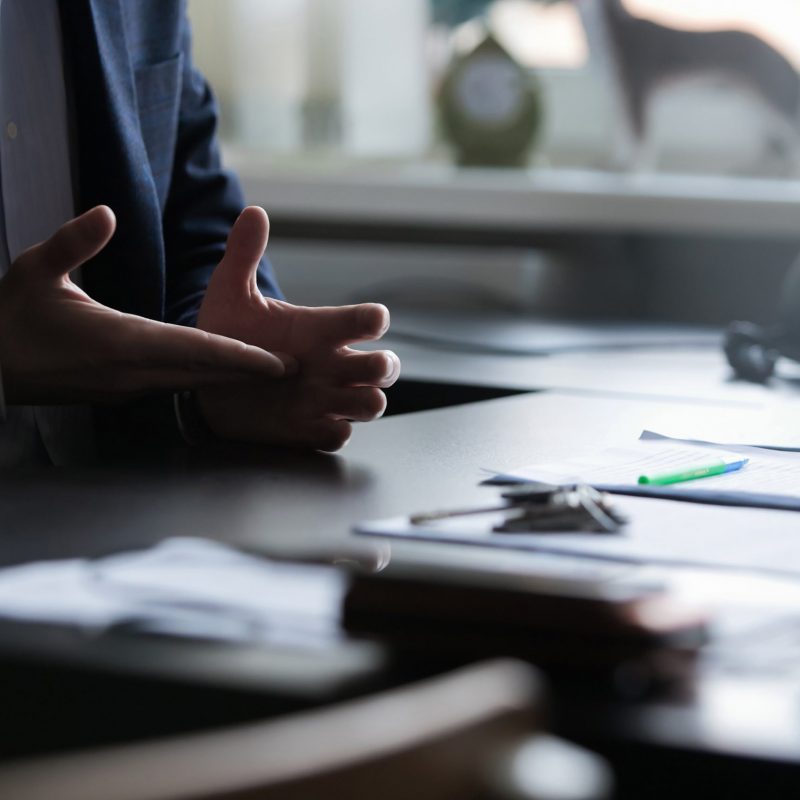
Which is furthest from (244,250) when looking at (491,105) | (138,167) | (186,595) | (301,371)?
(491,105)

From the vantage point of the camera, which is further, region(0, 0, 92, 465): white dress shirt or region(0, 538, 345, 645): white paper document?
region(0, 0, 92, 465): white dress shirt

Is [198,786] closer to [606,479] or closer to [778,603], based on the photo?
[778,603]

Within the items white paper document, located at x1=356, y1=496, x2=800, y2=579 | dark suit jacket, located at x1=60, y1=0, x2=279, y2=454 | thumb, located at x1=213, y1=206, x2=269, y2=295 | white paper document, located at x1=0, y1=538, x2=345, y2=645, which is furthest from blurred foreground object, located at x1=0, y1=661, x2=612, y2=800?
dark suit jacket, located at x1=60, y1=0, x2=279, y2=454

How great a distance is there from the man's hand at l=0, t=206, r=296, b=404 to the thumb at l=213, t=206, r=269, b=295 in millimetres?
100

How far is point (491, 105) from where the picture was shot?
8.18 ft

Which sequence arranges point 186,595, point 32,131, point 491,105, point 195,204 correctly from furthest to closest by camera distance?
point 491,105
point 195,204
point 32,131
point 186,595

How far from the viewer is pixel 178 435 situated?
3.36ft

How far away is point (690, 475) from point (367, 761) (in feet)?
1.89

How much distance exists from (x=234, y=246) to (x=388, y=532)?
0.40 m

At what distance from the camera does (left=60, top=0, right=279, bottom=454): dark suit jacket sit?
1244mm

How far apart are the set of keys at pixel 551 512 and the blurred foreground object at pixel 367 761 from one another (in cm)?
33

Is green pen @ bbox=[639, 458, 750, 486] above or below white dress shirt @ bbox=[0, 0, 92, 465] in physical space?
below

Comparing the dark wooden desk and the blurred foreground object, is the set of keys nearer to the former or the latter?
the dark wooden desk

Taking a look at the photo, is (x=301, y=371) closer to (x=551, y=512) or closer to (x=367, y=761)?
(x=551, y=512)
